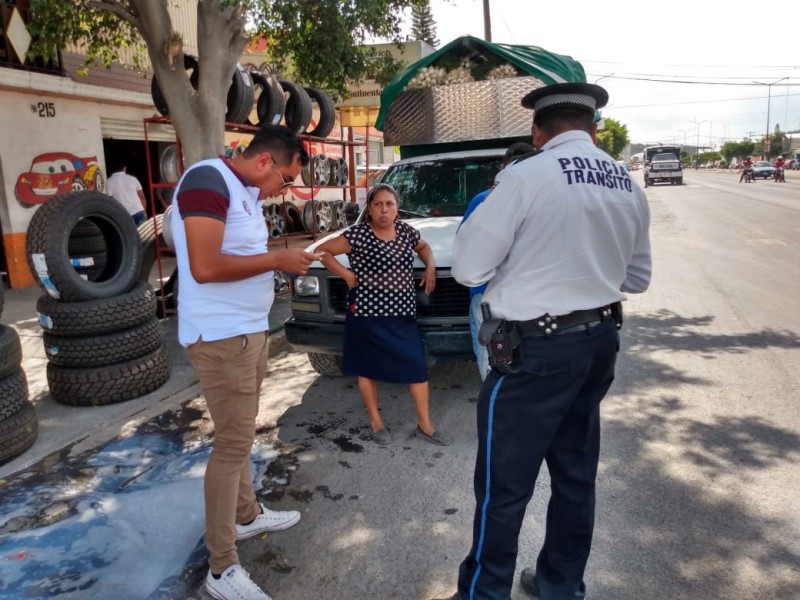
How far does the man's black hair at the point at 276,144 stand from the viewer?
257 centimetres

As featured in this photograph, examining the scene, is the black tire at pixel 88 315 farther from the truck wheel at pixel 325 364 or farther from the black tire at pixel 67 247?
the truck wheel at pixel 325 364

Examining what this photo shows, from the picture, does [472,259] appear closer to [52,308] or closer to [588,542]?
[588,542]

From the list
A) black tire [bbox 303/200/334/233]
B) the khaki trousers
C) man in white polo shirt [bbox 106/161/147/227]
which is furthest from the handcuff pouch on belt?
man in white polo shirt [bbox 106/161/147/227]

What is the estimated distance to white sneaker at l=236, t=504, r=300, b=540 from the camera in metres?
3.12

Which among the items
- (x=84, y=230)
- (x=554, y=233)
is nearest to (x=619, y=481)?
(x=554, y=233)

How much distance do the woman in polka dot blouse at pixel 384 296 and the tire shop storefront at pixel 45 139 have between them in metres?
7.08

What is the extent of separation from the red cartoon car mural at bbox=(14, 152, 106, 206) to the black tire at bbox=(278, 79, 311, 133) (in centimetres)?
373

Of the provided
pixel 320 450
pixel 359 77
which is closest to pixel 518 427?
pixel 320 450

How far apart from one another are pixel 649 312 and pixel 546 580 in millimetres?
5650

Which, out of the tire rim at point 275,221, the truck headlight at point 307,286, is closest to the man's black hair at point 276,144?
the truck headlight at point 307,286

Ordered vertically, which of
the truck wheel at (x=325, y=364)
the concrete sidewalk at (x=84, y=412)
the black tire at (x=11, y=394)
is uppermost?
the black tire at (x=11, y=394)

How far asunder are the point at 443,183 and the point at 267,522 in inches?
145

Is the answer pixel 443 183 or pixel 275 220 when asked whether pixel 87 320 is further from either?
pixel 275 220

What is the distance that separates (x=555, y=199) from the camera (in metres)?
2.12
